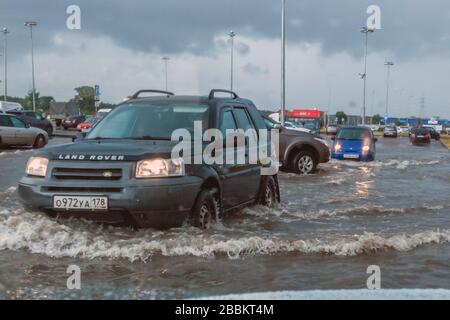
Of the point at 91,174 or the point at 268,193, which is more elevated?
the point at 91,174

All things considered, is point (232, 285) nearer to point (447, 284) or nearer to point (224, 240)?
point (224, 240)

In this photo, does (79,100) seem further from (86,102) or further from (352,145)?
(352,145)

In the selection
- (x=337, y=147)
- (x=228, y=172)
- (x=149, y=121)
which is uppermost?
(x=149, y=121)

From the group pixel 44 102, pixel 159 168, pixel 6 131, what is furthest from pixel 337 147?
pixel 44 102

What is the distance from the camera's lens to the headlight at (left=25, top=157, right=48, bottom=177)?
589 cm

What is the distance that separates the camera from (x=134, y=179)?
18.5ft

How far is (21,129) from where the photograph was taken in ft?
76.0

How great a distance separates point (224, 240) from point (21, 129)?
755 inches

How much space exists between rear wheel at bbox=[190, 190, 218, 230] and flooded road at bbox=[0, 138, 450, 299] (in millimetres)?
105

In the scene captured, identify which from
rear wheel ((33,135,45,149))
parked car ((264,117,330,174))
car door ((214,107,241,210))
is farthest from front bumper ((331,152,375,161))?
car door ((214,107,241,210))

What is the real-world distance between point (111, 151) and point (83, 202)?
0.59 meters

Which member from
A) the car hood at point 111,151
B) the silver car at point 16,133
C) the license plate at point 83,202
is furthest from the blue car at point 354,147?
the license plate at point 83,202

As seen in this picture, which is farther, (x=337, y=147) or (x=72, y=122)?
(x=72, y=122)
